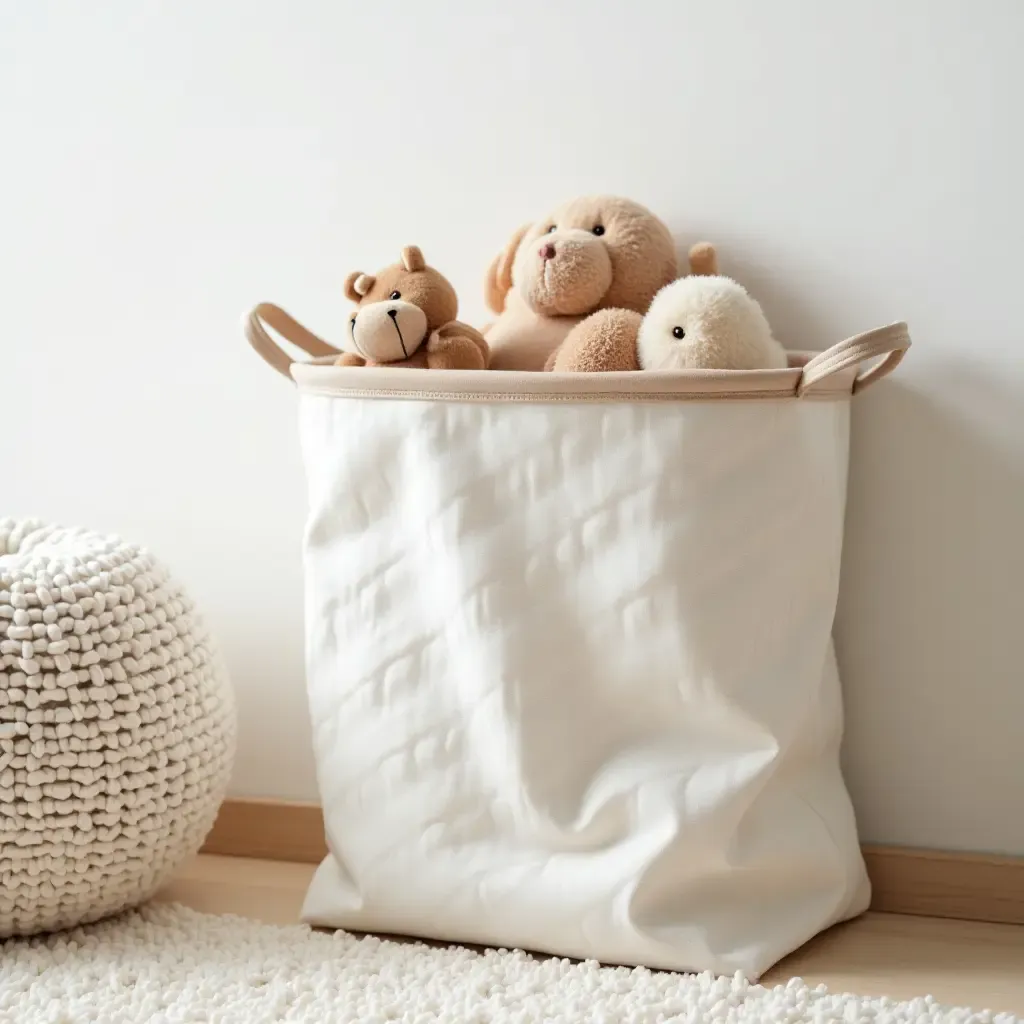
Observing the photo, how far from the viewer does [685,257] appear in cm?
127

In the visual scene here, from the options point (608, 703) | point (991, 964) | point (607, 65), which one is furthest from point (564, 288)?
point (991, 964)

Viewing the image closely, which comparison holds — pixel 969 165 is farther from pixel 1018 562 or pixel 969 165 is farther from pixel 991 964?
pixel 991 964

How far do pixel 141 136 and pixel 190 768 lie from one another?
29.1 inches

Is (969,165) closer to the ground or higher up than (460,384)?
higher up

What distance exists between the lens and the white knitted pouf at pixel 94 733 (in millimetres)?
1096

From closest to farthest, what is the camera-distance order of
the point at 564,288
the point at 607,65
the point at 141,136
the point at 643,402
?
the point at 643,402
the point at 564,288
the point at 607,65
the point at 141,136

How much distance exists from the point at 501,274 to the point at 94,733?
0.59 m

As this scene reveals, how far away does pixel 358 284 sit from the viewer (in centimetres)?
118

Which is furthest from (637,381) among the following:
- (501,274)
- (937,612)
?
(937,612)

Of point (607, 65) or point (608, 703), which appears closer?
point (608, 703)

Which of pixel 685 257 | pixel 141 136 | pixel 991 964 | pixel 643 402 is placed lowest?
pixel 991 964

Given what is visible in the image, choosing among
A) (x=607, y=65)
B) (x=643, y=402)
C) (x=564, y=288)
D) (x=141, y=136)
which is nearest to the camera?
(x=643, y=402)

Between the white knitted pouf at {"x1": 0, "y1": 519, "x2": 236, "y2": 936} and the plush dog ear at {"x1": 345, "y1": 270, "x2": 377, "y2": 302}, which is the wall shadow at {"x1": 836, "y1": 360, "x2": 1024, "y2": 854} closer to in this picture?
the plush dog ear at {"x1": 345, "y1": 270, "x2": 377, "y2": 302}

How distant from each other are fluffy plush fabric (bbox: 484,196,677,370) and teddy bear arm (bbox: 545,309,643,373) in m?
0.05
